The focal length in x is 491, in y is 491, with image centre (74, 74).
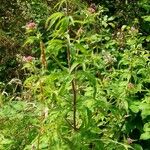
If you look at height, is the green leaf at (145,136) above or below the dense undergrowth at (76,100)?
below

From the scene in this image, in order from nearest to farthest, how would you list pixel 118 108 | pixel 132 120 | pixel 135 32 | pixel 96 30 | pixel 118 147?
pixel 118 147 → pixel 118 108 → pixel 132 120 → pixel 135 32 → pixel 96 30

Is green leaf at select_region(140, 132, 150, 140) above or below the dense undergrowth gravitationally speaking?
below

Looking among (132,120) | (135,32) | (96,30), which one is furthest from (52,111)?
(96,30)

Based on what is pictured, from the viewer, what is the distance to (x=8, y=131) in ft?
12.3

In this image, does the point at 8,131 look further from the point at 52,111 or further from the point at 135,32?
the point at 135,32

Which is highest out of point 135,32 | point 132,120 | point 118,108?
point 135,32

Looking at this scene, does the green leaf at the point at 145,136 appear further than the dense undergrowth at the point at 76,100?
Yes

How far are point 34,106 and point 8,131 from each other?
11.1 inches

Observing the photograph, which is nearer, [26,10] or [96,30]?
[96,30]

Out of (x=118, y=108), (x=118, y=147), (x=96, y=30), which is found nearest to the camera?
(x=118, y=147)

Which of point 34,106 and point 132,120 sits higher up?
point 34,106

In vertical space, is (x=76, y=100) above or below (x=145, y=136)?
above

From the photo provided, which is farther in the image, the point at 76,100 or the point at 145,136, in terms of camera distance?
the point at 145,136

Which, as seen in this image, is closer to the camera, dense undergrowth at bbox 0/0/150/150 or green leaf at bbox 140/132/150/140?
dense undergrowth at bbox 0/0/150/150
